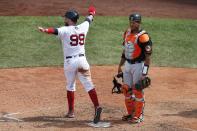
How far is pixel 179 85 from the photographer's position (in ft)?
43.3

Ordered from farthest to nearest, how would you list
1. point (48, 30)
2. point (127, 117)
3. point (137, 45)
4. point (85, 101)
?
1. point (85, 101)
2. point (127, 117)
3. point (137, 45)
4. point (48, 30)

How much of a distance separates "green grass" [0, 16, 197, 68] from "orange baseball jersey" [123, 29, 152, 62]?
5.88 meters

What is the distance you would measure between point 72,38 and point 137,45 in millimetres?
1252

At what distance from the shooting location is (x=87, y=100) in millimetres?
11609

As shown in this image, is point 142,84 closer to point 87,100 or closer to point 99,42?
point 87,100

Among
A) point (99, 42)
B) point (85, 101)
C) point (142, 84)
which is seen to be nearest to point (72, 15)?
point (142, 84)

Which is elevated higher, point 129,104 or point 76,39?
point 76,39

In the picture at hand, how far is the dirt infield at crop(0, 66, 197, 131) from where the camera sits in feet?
32.0

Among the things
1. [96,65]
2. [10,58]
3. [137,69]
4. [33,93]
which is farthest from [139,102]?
[10,58]

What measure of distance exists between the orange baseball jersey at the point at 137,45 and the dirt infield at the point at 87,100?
131cm

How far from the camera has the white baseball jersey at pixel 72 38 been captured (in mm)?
9680

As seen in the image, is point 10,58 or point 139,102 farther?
point 10,58

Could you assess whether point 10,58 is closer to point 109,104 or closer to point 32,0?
point 109,104

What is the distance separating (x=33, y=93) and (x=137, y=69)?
3.39 m
